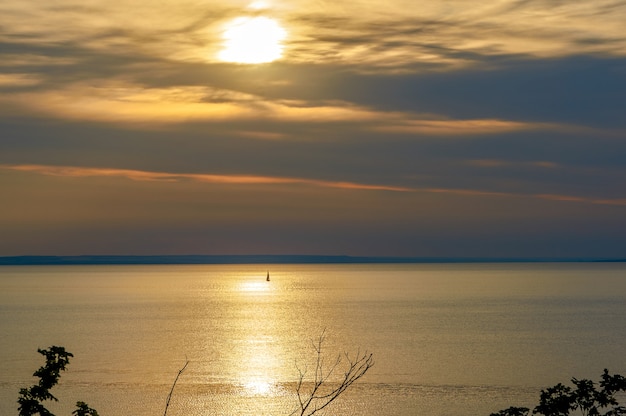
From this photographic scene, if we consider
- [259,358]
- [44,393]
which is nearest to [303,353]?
[259,358]

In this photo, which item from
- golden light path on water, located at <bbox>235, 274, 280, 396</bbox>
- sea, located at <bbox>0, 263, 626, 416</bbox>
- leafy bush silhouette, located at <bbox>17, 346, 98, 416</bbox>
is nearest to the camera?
leafy bush silhouette, located at <bbox>17, 346, 98, 416</bbox>

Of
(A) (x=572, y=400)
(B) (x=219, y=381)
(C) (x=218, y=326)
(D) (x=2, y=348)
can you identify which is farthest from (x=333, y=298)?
(A) (x=572, y=400)

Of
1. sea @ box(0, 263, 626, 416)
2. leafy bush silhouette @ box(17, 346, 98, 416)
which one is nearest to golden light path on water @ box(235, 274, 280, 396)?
sea @ box(0, 263, 626, 416)

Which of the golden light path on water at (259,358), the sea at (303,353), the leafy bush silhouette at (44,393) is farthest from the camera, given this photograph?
the golden light path on water at (259,358)

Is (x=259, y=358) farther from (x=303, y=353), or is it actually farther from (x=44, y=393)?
(x=44, y=393)

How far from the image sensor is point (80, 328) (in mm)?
109250

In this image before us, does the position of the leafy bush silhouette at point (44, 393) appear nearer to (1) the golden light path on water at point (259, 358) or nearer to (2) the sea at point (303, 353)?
(2) the sea at point (303, 353)

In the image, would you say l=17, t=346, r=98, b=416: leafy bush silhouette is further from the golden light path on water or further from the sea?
the golden light path on water

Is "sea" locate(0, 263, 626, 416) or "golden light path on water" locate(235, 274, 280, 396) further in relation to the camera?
"golden light path on water" locate(235, 274, 280, 396)

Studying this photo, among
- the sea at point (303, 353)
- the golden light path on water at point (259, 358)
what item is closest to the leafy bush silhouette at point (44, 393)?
the sea at point (303, 353)

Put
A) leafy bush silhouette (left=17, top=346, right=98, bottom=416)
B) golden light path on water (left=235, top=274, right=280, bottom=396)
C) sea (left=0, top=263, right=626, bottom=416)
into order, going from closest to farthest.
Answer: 1. leafy bush silhouette (left=17, top=346, right=98, bottom=416)
2. sea (left=0, top=263, right=626, bottom=416)
3. golden light path on water (left=235, top=274, right=280, bottom=396)

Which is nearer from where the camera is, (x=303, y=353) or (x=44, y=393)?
(x=44, y=393)

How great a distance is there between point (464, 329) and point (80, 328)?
4553 cm

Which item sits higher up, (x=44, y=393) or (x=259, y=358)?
(x=259, y=358)
